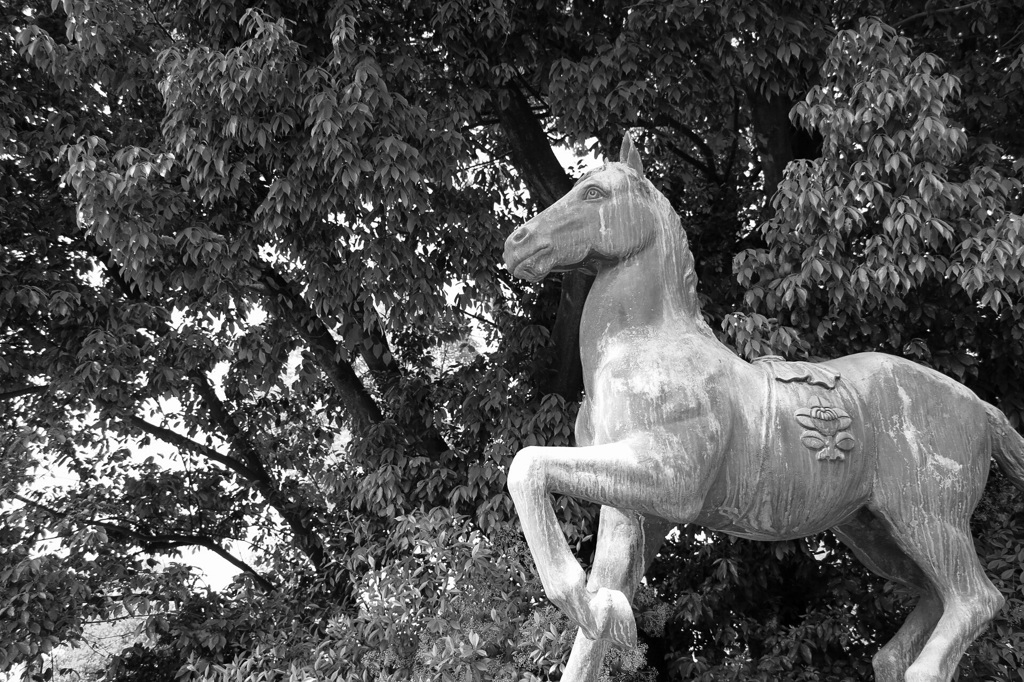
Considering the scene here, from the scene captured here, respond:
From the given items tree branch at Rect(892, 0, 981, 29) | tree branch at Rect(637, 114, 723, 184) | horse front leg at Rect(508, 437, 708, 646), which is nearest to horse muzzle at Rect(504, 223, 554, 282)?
horse front leg at Rect(508, 437, 708, 646)

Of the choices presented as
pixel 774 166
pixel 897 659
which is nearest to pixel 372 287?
pixel 774 166

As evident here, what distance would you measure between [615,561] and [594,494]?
0.62 metres

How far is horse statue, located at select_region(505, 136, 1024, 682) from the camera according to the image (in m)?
3.25

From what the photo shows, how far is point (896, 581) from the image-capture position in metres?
3.86

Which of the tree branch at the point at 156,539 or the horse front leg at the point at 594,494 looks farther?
the tree branch at the point at 156,539

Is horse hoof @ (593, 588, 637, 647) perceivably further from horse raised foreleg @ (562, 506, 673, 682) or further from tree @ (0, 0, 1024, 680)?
tree @ (0, 0, 1024, 680)

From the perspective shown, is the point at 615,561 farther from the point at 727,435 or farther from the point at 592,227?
the point at 592,227

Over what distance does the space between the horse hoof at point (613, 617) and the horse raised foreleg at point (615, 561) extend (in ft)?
1.90

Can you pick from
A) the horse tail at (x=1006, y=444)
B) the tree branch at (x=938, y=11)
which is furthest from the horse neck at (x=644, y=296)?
the tree branch at (x=938, y=11)

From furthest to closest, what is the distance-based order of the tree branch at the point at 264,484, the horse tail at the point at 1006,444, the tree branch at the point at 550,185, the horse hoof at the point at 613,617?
the tree branch at the point at 264,484 < the tree branch at the point at 550,185 < the horse tail at the point at 1006,444 < the horse hoof at the point at 613,617

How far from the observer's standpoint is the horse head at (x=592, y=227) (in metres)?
3.33

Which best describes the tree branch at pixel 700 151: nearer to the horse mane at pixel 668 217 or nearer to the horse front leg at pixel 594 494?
the horse mane at pixel 668 217

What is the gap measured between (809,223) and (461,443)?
2.72 m

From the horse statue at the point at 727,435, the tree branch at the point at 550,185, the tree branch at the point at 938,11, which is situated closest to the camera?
the horse statue at the point at 727,435
